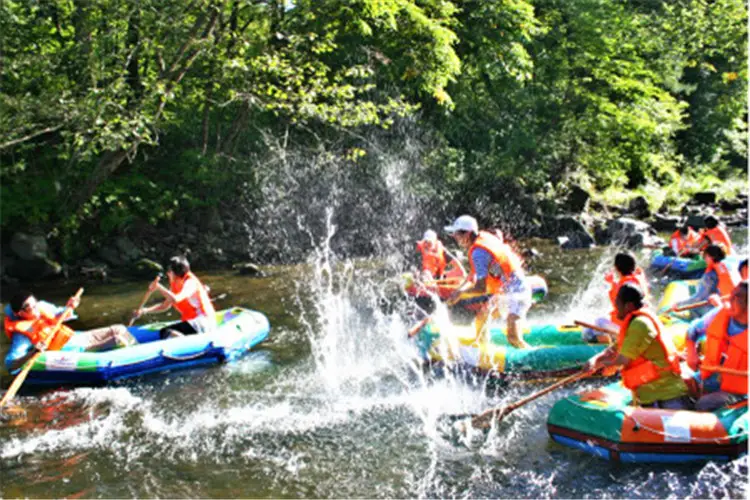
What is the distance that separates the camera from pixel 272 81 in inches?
637

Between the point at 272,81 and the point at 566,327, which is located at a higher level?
the point at 272,81

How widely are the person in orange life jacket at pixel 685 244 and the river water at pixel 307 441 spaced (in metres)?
6.68

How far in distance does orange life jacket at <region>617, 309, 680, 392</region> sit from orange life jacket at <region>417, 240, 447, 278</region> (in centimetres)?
657

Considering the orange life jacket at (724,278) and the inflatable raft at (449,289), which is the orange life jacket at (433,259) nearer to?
the inflatable raft at (449,289)

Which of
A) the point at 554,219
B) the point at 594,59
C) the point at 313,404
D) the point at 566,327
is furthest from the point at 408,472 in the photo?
the point at 594,59

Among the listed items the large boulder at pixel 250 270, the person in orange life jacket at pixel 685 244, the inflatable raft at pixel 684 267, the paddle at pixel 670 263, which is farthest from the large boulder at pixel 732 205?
the large boulder at pixel 250 270

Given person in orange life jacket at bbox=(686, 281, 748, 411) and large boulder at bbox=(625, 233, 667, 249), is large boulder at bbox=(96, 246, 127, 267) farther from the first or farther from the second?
Result: person in orange life jacket at bbox=(686, 281, 748, 411)

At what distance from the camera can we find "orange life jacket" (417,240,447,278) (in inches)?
499

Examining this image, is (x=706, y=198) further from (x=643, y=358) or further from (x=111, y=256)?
(x=643, y=358)

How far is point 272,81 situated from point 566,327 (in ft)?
32.1

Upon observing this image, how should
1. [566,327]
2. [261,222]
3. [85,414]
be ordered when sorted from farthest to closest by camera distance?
1. [261,222]
2. [566,327]
3. [85,414]

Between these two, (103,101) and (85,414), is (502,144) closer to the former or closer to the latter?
(103,101)

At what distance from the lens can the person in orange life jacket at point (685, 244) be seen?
46.8ft

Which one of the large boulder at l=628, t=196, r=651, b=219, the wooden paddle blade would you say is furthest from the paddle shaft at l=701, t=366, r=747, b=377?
the large boulder at l=628, t=196, r=651, b=219
